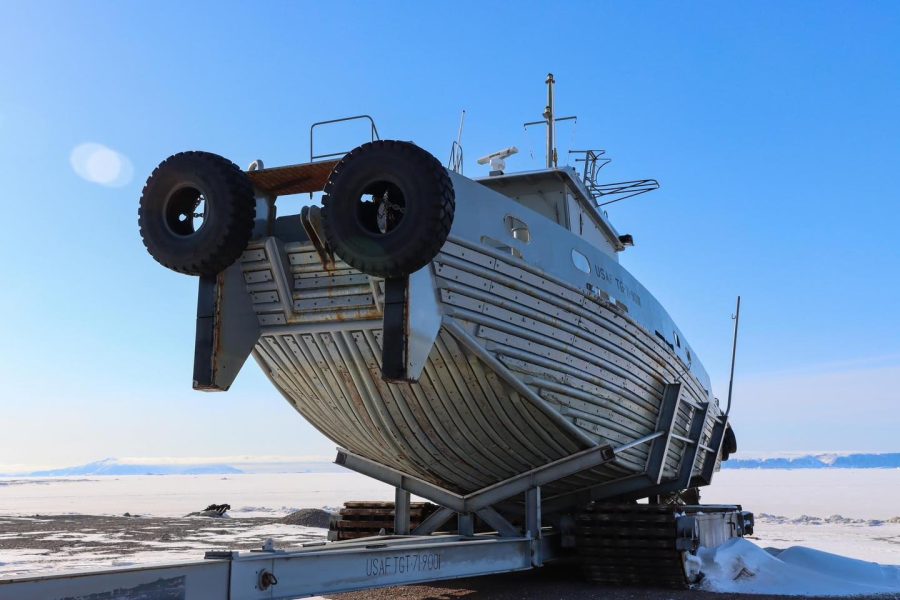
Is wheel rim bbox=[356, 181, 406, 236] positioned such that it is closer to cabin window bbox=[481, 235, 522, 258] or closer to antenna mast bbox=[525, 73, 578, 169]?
cabin window bbox=[481, 235, 522, 258]

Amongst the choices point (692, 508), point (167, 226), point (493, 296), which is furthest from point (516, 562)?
point (167, 226)

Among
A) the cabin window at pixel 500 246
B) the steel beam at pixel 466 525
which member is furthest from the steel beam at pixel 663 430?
the cabin window at pixel 500 246

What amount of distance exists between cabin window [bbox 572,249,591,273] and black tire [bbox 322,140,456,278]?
2.51 metres

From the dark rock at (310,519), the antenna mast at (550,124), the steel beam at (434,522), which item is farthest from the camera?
the dark rock at (310,519)

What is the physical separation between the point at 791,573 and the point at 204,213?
7217 millimetres

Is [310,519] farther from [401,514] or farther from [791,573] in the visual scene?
[791,573]

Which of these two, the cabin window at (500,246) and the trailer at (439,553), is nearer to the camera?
the trailer at (439,553)

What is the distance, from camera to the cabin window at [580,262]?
8.28 m

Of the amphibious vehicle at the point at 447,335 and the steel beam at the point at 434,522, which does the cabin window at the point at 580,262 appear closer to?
the amphibious vehicle at the point at 447,335

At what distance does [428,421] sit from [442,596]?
2.27 m

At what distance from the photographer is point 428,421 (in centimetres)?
777

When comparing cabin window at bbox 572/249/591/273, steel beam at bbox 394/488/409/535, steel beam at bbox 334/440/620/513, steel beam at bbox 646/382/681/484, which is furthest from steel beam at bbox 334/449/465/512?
cabin window at bbox 572/249/591/273

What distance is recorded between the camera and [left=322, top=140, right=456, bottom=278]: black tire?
5969mm

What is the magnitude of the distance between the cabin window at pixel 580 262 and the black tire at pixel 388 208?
251cm
